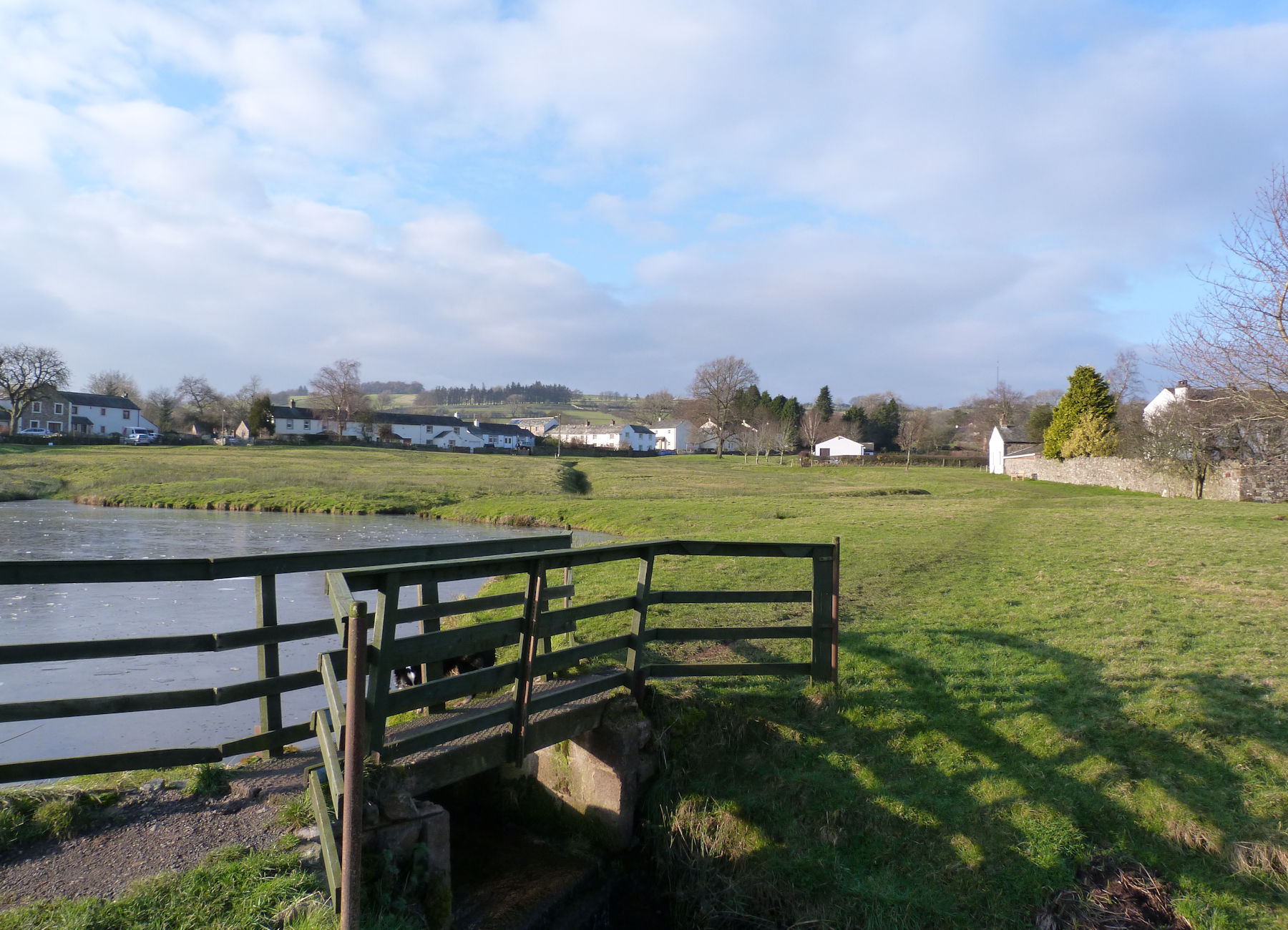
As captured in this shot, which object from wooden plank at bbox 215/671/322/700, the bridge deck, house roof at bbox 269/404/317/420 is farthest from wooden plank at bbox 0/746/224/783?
house roof at bbox 269/404/317/420

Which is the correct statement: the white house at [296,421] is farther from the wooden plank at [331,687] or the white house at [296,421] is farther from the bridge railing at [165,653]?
the wooden plank at [331,687]

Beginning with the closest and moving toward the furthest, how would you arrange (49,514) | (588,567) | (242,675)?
1. (242,675)
2. (588,567)
3. (49,514)

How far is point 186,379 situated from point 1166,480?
139891 mm

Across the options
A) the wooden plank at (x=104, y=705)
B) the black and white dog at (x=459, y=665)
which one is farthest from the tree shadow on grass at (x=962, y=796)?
the wooden plank at (x=104, y=705)

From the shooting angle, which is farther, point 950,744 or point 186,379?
point 186,379

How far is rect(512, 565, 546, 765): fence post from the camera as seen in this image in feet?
20.3

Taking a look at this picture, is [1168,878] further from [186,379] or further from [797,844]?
[186,379]

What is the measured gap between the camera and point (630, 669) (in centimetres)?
758

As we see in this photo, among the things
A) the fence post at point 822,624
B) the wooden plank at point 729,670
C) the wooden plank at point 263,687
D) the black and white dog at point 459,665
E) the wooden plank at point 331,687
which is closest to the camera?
the wooden plank at point 331,687

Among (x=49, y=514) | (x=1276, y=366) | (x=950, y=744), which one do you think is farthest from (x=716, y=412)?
(x=950, y=744)

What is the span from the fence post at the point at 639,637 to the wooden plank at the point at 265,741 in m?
3.00

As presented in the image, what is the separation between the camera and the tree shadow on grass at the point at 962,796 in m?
6.00

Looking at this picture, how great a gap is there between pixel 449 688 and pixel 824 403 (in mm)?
132303

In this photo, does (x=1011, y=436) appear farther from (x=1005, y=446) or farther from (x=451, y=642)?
(x=451, y=642)
